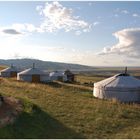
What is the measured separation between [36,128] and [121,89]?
456 inches

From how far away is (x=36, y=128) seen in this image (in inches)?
569

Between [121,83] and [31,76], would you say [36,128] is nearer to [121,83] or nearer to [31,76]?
[121,83]

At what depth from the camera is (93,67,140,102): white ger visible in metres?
24.8

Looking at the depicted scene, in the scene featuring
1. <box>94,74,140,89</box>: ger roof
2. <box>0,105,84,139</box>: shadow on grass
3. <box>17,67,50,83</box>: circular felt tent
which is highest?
<box>94,74,140,89</box>: ger roof

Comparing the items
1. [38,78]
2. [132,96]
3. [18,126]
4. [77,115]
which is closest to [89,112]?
[77,115]

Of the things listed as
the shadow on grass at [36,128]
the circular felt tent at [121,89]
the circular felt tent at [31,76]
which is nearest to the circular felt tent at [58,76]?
the circular felt tent at [31,76]

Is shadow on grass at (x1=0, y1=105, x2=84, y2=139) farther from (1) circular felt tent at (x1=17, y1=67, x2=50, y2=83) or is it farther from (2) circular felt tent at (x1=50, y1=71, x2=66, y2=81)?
(2) circular felt tent at (x1=50, y1=71, x2=66, y2=81)

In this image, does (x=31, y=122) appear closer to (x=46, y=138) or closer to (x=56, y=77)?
(x=46, y=138)

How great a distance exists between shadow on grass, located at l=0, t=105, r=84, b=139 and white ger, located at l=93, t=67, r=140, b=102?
30.4ft

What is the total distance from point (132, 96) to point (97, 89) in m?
2.91

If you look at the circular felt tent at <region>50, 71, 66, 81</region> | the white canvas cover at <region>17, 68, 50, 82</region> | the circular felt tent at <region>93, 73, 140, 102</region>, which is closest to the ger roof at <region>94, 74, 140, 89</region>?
the circular felt tent at <region>93, 73, 140, 102</region>

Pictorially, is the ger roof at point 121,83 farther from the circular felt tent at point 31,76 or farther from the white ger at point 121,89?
the circular felt tent at point 31,76

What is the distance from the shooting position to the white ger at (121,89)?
2475cm

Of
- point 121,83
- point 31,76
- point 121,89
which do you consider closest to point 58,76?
point 31,76
